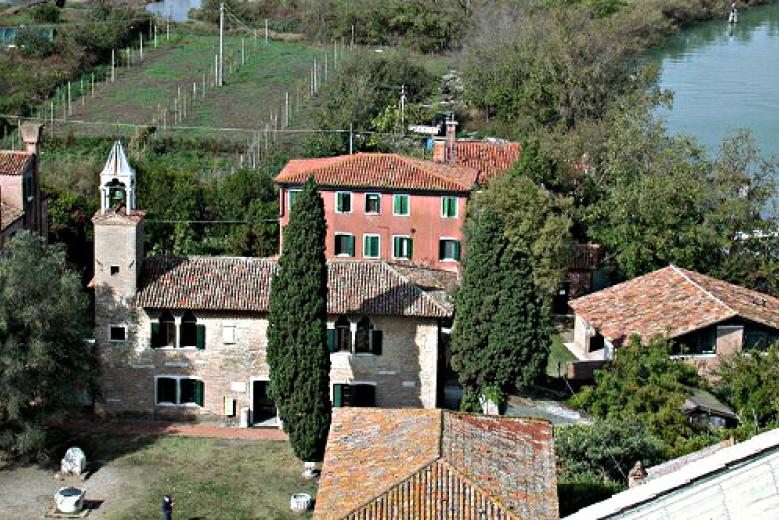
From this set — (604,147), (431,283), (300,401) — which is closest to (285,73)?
(604,147)

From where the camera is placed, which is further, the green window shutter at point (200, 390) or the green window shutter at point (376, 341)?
the green window shutter at point (200, 390)

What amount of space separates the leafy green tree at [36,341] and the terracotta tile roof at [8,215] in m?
3.96

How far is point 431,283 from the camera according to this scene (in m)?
31.3

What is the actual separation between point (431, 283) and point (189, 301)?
231 inches

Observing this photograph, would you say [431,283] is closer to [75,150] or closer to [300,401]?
[300,401]

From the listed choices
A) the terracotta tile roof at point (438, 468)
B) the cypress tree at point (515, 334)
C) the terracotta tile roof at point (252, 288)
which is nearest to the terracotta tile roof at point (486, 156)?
the cypress tree at point (515, 334)

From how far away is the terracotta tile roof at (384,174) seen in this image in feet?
121

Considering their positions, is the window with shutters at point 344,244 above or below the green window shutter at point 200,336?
above

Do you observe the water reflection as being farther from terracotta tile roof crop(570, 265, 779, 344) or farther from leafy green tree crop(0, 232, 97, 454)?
leafy green tree crop(0, 232, 97, 454)

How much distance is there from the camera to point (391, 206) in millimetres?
37375

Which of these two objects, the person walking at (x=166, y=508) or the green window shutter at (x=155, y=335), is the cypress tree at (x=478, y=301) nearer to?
the green window shutter at (x=155, y=335)

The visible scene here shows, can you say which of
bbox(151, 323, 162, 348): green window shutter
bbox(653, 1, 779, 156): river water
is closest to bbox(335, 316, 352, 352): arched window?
bbox(151, 323, 162, 348): green window shutter

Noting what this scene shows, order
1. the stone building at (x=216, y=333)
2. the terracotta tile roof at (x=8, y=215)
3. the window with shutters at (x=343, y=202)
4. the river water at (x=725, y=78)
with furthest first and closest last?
the river water at (x=725, y=78)
the window with shutters at (x=343, y=202)
the terracotta tile roof at (x=8, y=215)
the stone building at (x=216, y=333)

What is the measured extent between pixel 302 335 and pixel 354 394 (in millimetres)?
2710
